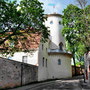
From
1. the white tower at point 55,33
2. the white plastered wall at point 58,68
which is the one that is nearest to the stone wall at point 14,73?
the white plastered wall at point 58,68

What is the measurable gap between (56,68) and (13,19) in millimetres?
20896

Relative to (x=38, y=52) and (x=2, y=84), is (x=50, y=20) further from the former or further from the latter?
(x=2, y=84)

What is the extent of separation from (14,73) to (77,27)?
1421 centimetres

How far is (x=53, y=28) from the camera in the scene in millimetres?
36156

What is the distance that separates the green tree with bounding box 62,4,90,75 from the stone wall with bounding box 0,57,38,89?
9.23 metres

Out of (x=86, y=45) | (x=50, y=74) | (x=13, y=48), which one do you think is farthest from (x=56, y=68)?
(x=13, y=48)

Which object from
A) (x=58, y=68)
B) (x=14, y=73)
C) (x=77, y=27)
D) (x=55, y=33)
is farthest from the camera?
(x=55, y=33)

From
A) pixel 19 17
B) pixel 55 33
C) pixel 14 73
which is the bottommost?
pixel 14 73

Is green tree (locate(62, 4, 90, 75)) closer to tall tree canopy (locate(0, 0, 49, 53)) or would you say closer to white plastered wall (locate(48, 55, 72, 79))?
white plastered wall (locate(48, 55, 72, 79))

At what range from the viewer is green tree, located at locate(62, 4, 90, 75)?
21984 mm

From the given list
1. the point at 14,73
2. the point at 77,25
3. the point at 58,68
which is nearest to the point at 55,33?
the point at 58,68

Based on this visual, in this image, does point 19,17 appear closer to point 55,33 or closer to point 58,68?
point 58,68

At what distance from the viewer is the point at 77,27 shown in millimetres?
25047

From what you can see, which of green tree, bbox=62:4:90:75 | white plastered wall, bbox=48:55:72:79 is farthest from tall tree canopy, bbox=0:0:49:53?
white plastered wall, bbox=48:55:72:79
